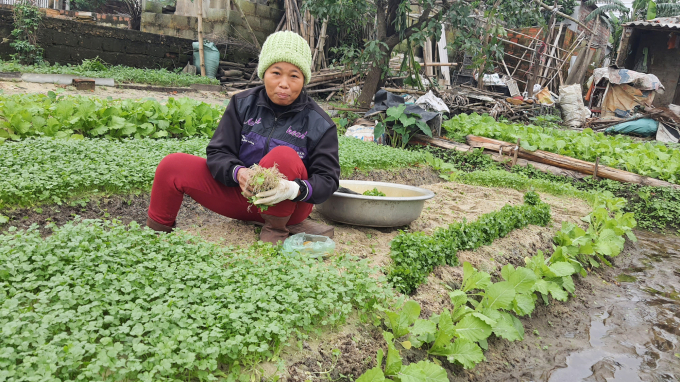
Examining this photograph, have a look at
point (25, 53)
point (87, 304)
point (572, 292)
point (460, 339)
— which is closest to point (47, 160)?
point (87, 304)

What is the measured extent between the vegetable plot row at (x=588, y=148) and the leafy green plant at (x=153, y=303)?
23.4 ft

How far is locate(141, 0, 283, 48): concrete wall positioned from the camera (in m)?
14.1

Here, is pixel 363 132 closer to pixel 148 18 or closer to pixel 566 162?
pixel 566 162

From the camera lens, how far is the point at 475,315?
2.86 meters

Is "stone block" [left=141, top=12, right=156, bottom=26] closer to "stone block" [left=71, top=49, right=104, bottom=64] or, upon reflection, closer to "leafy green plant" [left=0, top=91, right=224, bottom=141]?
"stone block" [left=71, top=49, right=104, bottom=64]

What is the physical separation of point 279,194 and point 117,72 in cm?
1017

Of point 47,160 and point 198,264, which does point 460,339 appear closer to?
point 198,264

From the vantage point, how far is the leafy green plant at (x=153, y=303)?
170 centimetres

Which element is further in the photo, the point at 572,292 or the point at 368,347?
the point at 572,292

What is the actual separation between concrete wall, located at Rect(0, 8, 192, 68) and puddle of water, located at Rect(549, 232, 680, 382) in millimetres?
12229

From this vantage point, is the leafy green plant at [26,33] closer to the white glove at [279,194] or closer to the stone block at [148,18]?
the stone block at [148,18]

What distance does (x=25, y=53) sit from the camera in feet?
35.7

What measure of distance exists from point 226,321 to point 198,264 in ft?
1.80

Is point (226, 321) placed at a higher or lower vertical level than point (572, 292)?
higher
